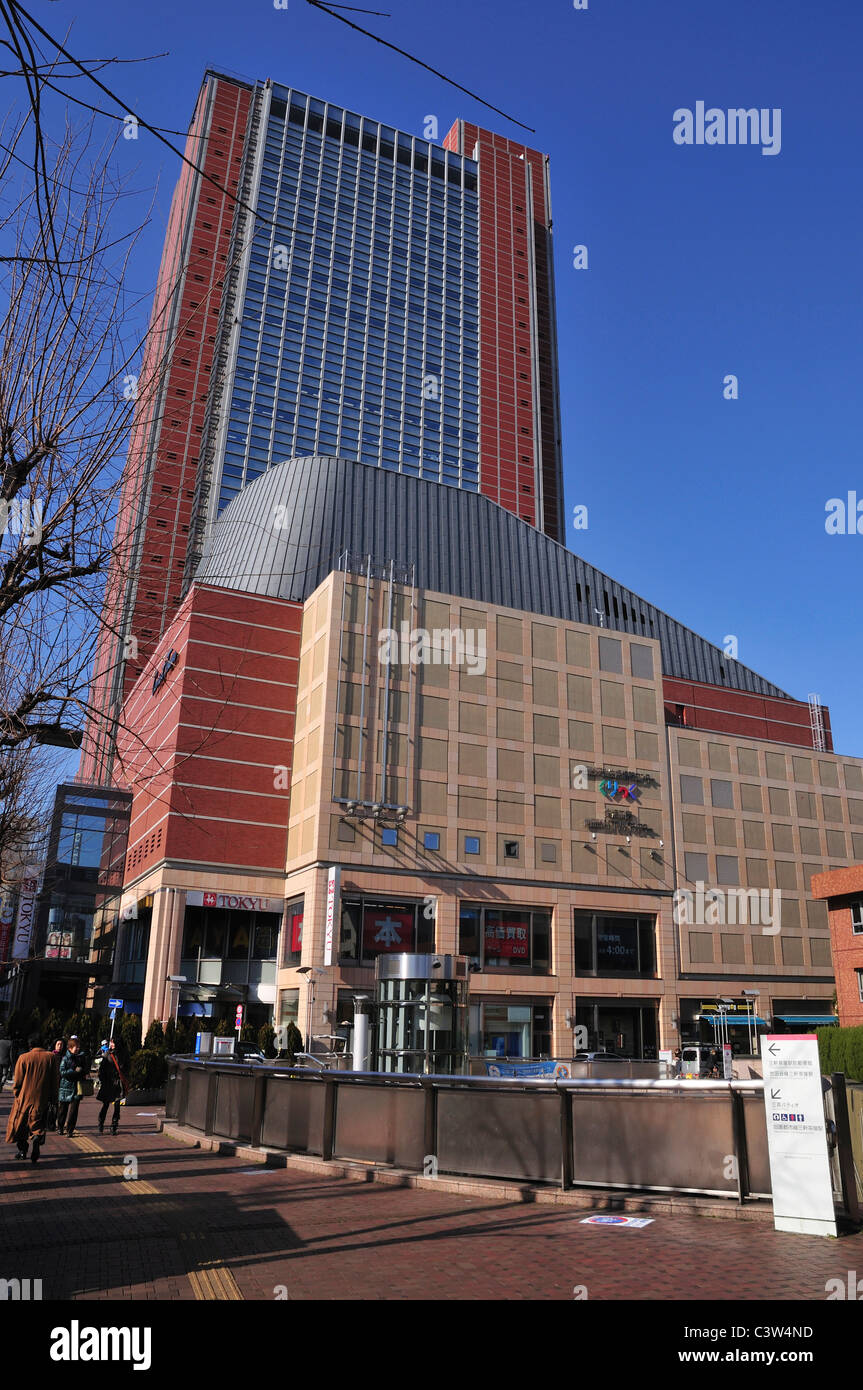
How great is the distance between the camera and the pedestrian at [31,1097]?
14164 mm

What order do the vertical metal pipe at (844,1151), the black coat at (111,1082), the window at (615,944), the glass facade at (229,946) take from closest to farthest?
the vertical metal pipe at (844,1151), the black coat at (111,1082), the glass facade at (229,946), the window at (615,944)

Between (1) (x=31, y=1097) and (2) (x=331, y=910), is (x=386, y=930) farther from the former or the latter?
(1) (x=31, y=1097)

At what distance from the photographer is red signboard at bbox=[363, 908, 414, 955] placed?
147 feet

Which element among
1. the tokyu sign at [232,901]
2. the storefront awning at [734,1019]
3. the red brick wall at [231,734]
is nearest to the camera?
the tokyu sign at [232,901]

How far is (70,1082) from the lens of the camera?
19719mm

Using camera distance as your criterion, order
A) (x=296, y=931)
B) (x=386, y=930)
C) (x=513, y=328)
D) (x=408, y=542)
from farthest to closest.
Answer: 1. (x=513, y=328)
2. (x=408, y=542)
3. (x=296, y=931)
4. (x=386, y=930)

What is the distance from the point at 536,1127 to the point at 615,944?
1608 inches

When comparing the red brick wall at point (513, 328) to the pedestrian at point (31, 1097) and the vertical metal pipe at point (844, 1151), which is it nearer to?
the pedestrian at point (31, 1097)

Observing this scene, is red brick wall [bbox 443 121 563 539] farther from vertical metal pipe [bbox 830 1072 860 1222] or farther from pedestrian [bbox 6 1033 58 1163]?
vertical metal pipe [bbox 830 1072 860 1222]

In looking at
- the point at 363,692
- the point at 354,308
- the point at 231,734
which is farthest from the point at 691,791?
the point at 354,308

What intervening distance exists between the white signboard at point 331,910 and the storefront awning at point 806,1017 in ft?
88.5

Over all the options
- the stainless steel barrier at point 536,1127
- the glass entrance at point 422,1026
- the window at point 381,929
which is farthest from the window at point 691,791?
the stainless steel barrier at point 536,1127

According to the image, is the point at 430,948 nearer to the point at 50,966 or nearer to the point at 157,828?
the point at 157,828
